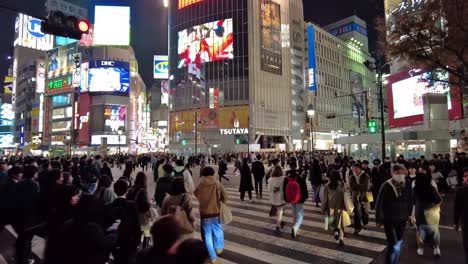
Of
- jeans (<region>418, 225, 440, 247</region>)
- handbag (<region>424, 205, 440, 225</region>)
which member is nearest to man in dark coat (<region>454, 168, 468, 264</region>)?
handbag (<region>424, 205, 440, 225</region>)

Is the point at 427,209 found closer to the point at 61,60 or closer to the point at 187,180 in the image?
the point at 187,180

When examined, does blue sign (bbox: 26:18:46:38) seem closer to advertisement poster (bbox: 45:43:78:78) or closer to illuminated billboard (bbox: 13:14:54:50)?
illuminated billboard (bbox: 13:14:54:50)

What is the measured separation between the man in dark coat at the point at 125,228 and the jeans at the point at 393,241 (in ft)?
12.2

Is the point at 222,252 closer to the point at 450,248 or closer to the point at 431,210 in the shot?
the point at 431,210

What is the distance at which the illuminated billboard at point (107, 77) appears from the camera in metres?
77.7

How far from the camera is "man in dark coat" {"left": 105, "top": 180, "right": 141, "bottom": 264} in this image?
167 inches

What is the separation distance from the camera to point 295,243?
745 centimetres

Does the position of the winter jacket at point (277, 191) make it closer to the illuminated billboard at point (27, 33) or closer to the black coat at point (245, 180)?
the black coat at point (245, 180)

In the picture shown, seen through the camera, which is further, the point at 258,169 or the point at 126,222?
the point at 258,169

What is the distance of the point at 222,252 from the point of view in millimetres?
6789

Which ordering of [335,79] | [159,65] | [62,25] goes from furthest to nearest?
[159,65] → [335,79] → [62,25]

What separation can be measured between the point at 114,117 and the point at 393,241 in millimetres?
82546

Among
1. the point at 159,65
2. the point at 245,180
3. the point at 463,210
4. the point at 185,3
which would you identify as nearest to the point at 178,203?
the point at 463,210

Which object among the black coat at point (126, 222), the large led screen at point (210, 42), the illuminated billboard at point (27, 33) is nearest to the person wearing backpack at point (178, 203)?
the black coat at point (126, 222)
